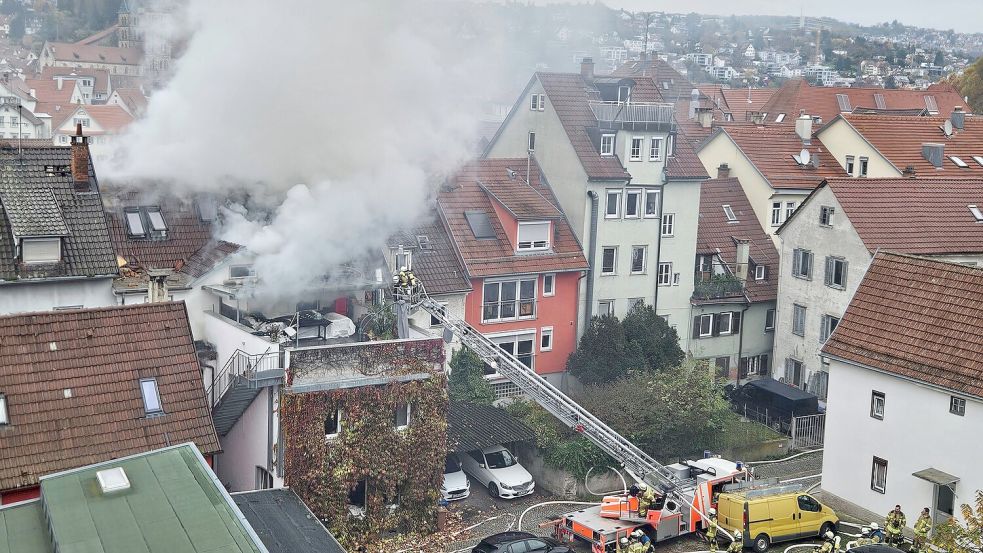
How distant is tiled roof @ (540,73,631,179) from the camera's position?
40.2 meters

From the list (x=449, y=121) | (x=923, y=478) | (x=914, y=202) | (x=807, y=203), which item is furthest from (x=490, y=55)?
(x=923, y=478)

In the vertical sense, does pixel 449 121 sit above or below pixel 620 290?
above

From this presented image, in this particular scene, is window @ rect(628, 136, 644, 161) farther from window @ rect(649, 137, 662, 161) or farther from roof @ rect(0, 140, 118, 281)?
roof @ rect(0, 140, 118, 281)

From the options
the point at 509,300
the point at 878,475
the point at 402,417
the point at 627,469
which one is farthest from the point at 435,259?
the point at 878,475

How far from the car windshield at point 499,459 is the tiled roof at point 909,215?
15.4 m

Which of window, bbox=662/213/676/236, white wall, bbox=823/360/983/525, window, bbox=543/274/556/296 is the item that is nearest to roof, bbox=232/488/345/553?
white wall, bbox=823/360/983/525

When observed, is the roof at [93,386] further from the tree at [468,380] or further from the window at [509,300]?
the window at [509,300]

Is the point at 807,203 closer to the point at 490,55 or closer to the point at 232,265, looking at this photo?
the point at 490,55

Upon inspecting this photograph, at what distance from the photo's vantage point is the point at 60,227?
91.9 ft

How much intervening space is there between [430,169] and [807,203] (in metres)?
14.4

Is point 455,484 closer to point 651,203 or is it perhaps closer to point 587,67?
point 651,203

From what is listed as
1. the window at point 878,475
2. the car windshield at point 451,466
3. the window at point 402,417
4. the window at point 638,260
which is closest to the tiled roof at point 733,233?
the window at point 638,260

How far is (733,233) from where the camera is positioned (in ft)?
150

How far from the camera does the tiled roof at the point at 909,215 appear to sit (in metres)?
38.3
